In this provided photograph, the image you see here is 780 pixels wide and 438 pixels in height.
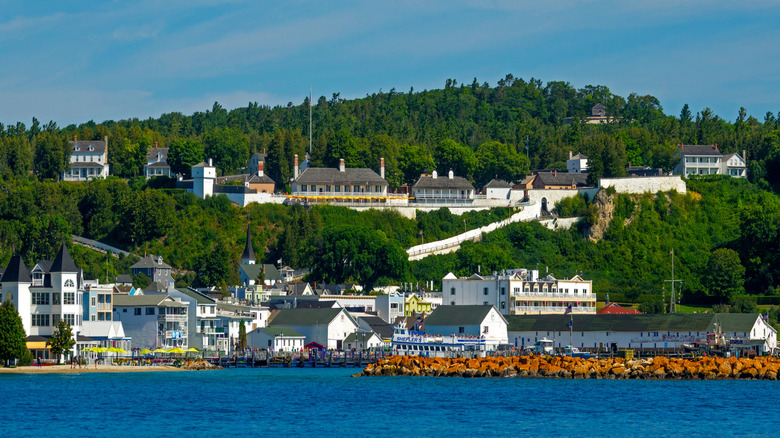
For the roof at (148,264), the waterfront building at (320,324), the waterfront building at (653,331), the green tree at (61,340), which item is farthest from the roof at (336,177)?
Answer: the green tree at (61,340)

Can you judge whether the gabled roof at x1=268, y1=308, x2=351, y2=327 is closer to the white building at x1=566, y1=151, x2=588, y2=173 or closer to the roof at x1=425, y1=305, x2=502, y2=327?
the roof at x1=425, y1=305, x2=502, y2=327

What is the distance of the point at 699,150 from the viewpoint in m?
147

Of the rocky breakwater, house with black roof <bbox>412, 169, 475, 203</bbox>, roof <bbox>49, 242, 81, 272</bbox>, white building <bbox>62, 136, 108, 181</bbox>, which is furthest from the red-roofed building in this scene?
white building <bbox>62, 136, 108, 181</bbox>

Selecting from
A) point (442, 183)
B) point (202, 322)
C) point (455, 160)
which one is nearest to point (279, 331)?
point (202, 322)

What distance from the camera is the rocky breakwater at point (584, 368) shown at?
273ft

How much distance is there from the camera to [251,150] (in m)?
151

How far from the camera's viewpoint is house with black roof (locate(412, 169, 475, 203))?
437ft

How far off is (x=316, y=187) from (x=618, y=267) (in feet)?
103

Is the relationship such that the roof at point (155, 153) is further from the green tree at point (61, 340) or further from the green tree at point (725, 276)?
the green tree at point (725, 276)

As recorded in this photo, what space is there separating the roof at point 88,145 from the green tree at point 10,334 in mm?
62662

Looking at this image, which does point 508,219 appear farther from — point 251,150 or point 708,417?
point 708,417

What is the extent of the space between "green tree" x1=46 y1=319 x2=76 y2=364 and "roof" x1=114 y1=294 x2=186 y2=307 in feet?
36.8

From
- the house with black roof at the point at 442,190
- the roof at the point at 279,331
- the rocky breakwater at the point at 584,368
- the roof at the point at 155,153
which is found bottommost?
the rocky breakwater at the point at 584,368

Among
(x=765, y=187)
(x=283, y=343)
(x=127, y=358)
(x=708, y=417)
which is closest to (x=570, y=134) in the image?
(x=765, y=187)
